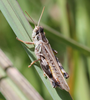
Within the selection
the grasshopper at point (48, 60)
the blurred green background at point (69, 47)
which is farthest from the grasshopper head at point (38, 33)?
Answer: the blurred green background at point (69, 47)

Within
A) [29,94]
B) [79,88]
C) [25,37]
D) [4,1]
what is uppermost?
Result: [4,1]

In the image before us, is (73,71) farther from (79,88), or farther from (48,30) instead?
(48,30)

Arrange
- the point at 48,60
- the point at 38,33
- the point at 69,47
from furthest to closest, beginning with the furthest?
1. the point at 69,47
2. the point at 38,33
3. the point at 48,60

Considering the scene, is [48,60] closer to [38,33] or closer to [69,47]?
[38,33]

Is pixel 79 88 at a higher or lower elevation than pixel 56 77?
lower

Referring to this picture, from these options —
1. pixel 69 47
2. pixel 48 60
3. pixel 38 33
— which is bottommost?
pixel 69 47

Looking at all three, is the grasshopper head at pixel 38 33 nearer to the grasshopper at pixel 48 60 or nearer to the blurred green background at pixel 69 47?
the grasshopper at pixel 48 60

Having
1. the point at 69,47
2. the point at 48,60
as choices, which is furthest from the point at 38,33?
the point at 69,47

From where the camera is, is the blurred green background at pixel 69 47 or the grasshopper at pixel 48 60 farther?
the blurred green background at pixel 69 47

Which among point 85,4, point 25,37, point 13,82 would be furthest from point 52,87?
point 85,4

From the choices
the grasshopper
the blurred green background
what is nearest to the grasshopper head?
the grasshopper

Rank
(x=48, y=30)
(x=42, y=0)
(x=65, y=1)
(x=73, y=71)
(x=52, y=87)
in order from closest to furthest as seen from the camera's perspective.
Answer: (x=52, y=87) < (x=48, y=30) < (x=73, y=71) < (x=65, y=1) < (x=42, y=0)
